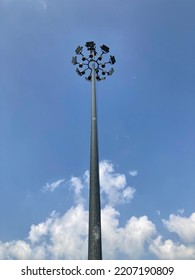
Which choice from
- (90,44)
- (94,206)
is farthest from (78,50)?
(94,206)

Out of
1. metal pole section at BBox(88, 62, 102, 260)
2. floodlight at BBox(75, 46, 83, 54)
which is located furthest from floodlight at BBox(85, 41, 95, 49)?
metal pole section at BBox(88, 62, 102, 260)

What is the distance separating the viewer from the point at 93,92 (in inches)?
551

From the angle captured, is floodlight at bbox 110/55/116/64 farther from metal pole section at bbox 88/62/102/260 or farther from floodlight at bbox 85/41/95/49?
metal pole section at bbox 88/62/102/260

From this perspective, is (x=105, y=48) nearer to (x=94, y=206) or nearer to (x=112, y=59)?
(x=112, y=59)

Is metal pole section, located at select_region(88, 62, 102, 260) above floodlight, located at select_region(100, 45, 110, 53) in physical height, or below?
below

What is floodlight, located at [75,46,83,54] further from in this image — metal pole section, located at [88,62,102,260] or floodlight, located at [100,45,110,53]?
metal pole section, located at [88,62,102,260]

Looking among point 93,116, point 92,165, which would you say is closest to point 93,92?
point 93,116

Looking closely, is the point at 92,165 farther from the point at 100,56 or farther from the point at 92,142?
the point at 100,56

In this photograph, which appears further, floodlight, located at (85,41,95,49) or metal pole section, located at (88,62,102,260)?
floodlight, located at (85,41,95,49)

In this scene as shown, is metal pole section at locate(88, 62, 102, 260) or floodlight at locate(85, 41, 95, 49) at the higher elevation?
floodlight at locate(85, 41, 95, 49)

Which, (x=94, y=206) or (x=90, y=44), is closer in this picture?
(x=94, y=206)

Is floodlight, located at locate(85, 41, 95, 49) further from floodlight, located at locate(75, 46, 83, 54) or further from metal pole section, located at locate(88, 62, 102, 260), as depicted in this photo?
metal pole section, located at locate(88, 62, 102, 260)
